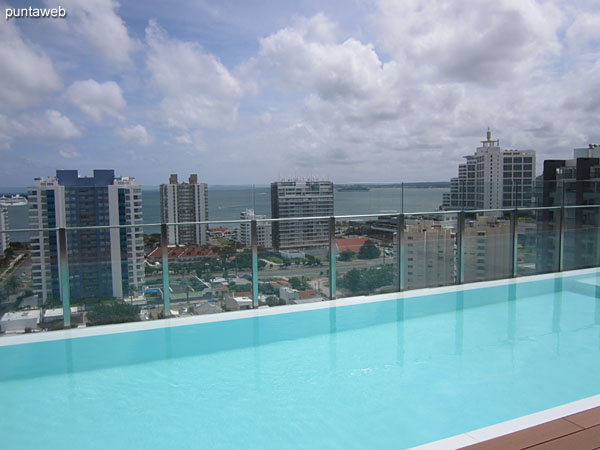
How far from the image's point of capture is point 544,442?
1912mm

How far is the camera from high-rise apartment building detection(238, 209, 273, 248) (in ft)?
17.3

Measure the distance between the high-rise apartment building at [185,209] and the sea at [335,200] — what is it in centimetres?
9

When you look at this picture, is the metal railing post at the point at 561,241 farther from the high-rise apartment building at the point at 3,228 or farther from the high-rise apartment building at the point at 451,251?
the high-rise apartment building at the point at 3,228

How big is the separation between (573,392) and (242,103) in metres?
11.1

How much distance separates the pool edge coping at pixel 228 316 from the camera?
4.51 m

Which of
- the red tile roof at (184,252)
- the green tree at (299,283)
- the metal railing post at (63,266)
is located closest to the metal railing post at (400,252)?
the green tree at (299,283)

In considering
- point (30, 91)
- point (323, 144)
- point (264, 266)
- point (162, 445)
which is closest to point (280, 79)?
point (323, 144)

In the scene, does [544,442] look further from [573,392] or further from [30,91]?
[30,91]

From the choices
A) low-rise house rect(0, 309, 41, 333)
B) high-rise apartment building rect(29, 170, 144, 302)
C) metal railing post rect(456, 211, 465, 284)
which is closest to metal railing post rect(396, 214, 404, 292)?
metal railing post rect(456, 211, 465, 284)

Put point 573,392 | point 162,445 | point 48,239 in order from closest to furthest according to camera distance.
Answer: point 162,445
point 573,392
point 48,239

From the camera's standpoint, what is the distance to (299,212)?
5.70m

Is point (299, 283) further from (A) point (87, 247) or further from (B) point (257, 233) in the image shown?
(A) point (87, 247)

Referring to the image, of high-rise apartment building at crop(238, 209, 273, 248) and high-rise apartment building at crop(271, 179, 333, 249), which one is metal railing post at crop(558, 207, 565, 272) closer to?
high-rise apartment building at crop(271, 179, 333, 249)

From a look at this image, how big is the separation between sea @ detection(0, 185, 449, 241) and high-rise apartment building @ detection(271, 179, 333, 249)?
0.43ft
